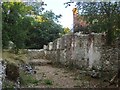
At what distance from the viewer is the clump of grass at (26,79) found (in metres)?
3.31

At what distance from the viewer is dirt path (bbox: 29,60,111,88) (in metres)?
3.37

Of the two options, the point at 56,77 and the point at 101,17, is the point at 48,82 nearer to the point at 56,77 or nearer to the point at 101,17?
the point at 56,77

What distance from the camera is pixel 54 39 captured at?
10.8ft

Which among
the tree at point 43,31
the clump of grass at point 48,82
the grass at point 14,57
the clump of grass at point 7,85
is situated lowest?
the clump of grass at point 48,82

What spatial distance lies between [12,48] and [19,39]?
107 millimetres

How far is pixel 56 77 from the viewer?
3375 mm

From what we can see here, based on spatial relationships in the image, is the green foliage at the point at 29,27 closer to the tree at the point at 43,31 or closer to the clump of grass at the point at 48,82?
the tree at the point at 43,31

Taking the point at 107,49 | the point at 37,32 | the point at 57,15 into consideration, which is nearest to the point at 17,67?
the point at 37,32

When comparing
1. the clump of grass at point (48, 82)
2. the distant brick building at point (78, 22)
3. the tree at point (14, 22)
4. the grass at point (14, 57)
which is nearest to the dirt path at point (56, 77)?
Answer: the clump of grass at point (48, 82)

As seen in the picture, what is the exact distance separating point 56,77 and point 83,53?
35cm

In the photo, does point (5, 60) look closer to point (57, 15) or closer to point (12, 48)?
point (12, 48)

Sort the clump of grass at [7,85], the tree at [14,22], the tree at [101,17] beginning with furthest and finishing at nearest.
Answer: the tree at [101,17]
the tree at [14,22]
the clump of grass at [7,85]

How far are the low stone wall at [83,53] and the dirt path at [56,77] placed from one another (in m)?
0.08

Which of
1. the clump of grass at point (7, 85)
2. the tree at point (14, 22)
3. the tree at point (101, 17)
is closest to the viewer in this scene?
the clump of grass at point (7, 85)
